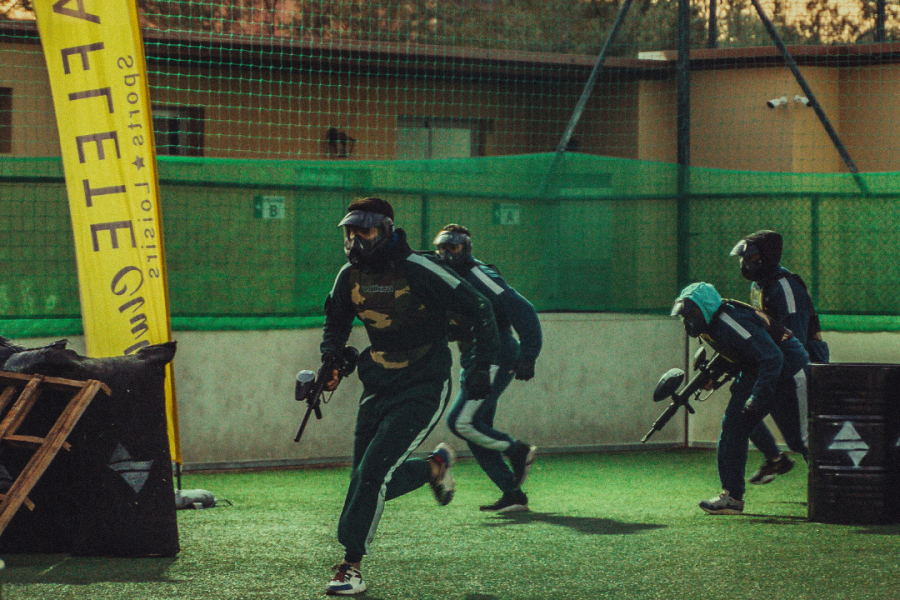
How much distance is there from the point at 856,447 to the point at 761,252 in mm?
1499

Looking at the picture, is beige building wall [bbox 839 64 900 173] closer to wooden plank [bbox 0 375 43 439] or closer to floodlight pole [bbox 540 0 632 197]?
floodlight pole [bbox 540 0 632 197]

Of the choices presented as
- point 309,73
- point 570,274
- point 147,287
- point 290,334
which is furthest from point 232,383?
point 309,73

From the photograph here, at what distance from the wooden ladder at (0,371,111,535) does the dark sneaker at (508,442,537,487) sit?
2743mm

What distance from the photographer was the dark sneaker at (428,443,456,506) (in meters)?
6.43

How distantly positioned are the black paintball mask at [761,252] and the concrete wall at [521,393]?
2.74 meters

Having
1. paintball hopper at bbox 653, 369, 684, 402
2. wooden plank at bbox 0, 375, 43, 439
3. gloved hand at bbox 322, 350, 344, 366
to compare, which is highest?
gloved hand at bbox 322, 350, 344, 366

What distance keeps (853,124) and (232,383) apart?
23.6 ft

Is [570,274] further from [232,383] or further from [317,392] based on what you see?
[317,392]

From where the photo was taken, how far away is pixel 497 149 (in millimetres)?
13102

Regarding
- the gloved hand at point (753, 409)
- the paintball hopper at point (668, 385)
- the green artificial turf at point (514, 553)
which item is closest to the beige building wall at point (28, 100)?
the green artificial turf at point (514, 553)

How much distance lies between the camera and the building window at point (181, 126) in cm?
1151

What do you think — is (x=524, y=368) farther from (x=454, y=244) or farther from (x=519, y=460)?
(x=454, y=244)

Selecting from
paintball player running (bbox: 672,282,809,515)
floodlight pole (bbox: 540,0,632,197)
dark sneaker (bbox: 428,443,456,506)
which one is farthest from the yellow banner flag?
floodlight pole (bbox: 540,0,632,197)

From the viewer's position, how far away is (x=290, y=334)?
32.3ft
